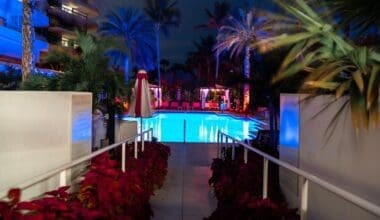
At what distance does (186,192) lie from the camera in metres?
9.09

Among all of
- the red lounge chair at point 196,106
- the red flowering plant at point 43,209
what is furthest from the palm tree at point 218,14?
the red flowering plant at point 43,209

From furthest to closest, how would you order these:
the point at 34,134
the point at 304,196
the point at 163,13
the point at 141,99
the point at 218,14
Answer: the point at 163,13 < the point at 218,14 < the point at 141,99 < the point at 34,134 < the point at 304,196

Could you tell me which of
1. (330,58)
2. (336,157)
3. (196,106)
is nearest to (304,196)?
(336,157)

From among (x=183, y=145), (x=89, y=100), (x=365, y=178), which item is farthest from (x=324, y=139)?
(x=183, y=145)

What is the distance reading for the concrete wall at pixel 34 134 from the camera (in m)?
5.07

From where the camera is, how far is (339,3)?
11.6ft

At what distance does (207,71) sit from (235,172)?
67.0 meters

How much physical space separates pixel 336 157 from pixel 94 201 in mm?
2201

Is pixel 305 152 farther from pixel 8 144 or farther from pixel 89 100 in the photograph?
pixel 8 144

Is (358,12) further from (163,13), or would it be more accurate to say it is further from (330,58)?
(163,13)

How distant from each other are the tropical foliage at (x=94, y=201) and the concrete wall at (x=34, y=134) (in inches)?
15.9

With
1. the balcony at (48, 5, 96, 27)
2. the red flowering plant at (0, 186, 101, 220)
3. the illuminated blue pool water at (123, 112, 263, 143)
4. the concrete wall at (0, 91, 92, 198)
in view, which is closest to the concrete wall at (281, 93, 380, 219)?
the red flowering plant at (0, 186, 101, 220)

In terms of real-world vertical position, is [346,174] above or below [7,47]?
below

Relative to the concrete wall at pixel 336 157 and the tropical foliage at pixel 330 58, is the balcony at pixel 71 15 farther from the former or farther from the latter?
the tropical foliage at pixel 330 58
